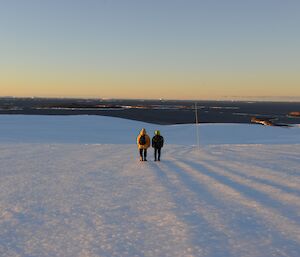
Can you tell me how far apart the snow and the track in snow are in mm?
19

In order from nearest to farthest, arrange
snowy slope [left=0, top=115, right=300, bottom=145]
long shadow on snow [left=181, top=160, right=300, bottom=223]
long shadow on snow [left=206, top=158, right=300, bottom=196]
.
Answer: long shadow on snow [left=181, top=160, right=300, bottom=223] → long shadow on snow [left=206, top=158, right=300, bottom=196] → snowy slope [left=0, top=115, right=300, bottom=145]

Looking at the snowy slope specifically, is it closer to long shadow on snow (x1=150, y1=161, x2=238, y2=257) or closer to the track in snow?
the track in snow

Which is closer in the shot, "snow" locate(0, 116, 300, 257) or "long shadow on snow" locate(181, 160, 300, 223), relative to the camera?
"snow" locate(0, 116, 300, 257)

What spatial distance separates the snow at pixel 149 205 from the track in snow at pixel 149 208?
19 mm

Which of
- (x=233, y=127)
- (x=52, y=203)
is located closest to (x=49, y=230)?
(x=52, y=203)

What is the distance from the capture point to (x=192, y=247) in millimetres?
5770

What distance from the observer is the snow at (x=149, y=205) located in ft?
19.2

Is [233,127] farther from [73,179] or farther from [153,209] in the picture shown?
[153,209]

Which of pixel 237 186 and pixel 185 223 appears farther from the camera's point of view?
pixel 237 186

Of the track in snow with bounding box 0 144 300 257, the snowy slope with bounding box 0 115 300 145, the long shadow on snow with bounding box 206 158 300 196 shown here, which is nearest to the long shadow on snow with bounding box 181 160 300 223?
the track in snow with bounding box 0 144 300 257

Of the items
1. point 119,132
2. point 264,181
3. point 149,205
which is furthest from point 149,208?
point 119,132

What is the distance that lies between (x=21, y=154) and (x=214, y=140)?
18174mm

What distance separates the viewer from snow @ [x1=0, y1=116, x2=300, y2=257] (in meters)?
5.84

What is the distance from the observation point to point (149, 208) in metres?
7.92
